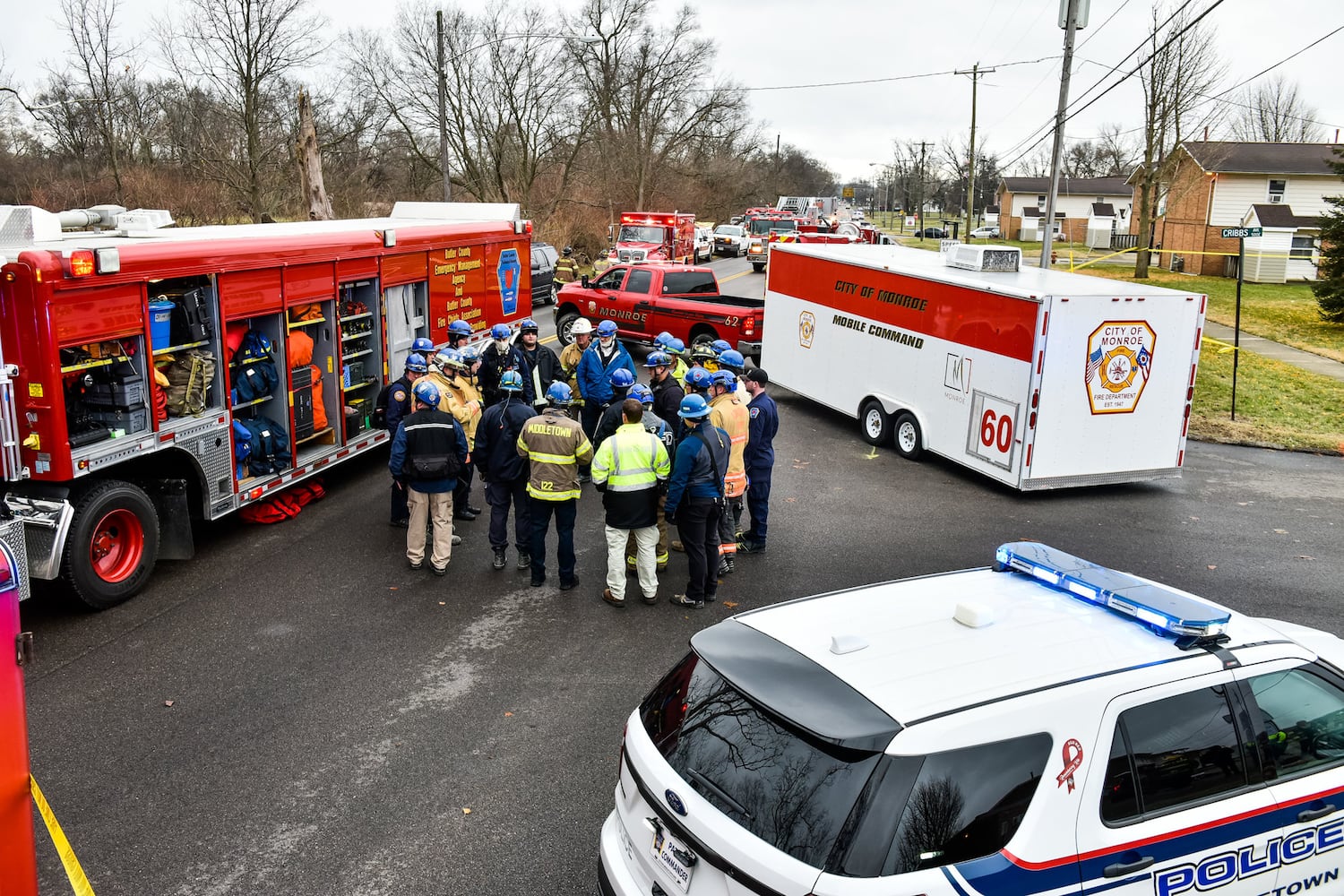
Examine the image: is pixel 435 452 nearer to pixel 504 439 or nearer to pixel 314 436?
pixel 504 439

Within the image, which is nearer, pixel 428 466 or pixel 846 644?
pixel 846 644

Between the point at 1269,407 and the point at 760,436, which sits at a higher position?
the point at 760,436

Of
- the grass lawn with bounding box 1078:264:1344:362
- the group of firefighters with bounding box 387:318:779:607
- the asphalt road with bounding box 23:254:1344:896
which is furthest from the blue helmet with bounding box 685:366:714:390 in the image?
the grass lawn with bounding box 1078:264:1344:362

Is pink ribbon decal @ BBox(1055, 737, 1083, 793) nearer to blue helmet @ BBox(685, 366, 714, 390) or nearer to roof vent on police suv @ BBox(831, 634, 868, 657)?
roof vent on police suv @ BBox(831, 634, 868, 657)

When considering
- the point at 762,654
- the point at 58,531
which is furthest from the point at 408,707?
the point at 762,654

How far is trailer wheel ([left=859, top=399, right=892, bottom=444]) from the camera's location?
46.5 feet

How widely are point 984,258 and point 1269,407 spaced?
7609mm

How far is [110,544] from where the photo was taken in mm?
8391

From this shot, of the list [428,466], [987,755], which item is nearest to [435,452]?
[428,466]

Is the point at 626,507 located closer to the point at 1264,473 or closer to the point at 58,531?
the point at 58,531

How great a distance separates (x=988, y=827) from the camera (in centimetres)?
320

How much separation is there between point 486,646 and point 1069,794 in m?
5.11

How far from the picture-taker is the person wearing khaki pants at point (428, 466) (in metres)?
8.87

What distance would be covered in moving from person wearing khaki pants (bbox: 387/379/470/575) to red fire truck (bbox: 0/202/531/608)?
1737 mm
